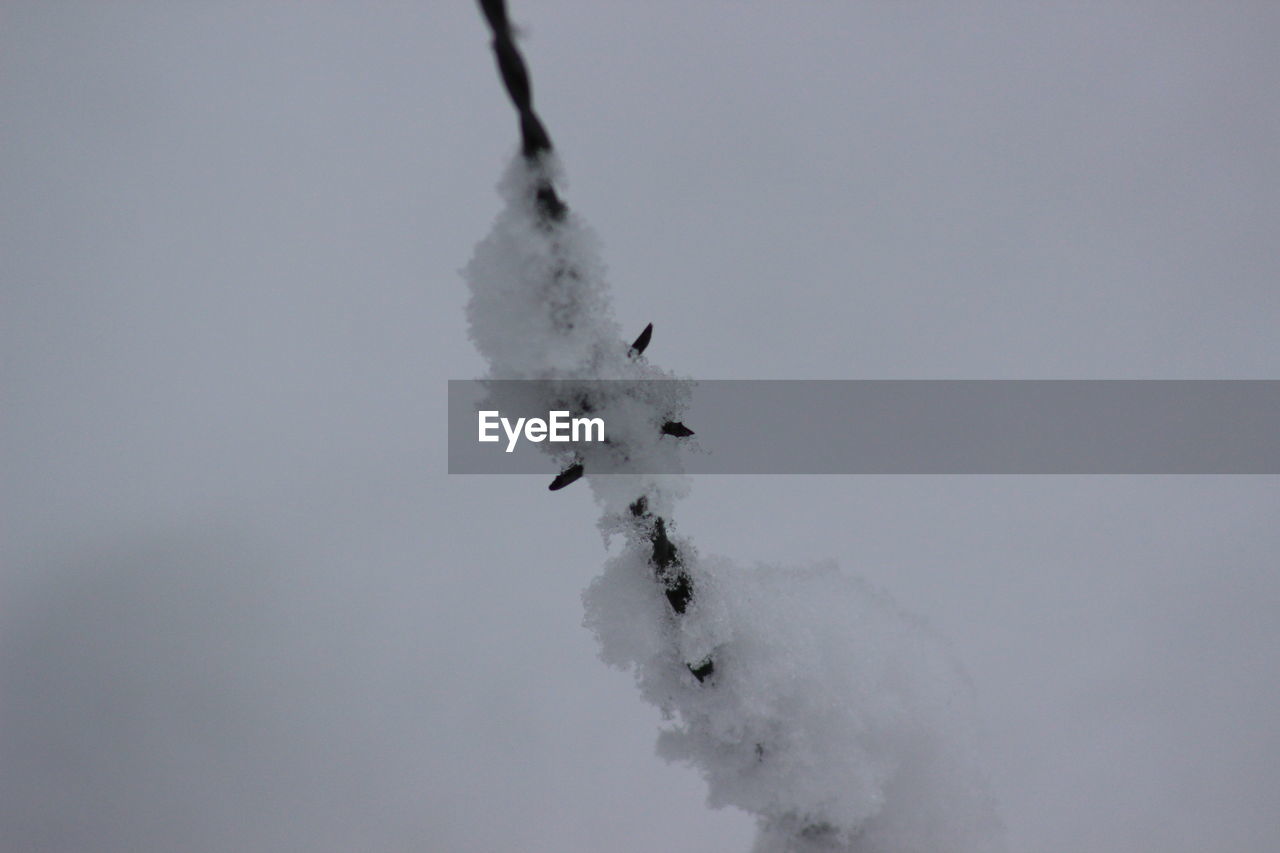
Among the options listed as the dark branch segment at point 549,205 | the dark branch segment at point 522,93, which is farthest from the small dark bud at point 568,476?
the dark branch segment at point 522,93

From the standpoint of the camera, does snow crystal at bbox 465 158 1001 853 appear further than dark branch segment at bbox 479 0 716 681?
Yes

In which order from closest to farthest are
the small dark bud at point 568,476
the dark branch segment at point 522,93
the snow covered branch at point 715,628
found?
the dark branch segment at point 522,93, the snow covered branch at point 715,628, the small dark bud at point 568,476

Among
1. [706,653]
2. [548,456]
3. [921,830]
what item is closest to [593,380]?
[548,456]

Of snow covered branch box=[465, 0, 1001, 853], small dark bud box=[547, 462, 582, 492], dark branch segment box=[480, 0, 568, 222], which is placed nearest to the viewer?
dark branch segment box=[480, 0, 568, 222]

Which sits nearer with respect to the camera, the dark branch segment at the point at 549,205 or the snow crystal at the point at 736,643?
the dark branch segment at the point at 549,205

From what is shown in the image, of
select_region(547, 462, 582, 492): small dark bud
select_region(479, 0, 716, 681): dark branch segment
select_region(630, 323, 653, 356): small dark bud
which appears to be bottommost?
select_region(547, 462, 582, 492): small dark bud

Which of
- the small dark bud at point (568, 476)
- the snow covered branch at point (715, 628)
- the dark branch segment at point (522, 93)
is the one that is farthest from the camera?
the small dark bud at point (568, 476)
